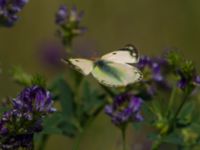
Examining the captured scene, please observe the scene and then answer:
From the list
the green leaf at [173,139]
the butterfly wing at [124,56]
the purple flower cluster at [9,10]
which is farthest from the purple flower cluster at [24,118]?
the purple flower cluster at [9,10]

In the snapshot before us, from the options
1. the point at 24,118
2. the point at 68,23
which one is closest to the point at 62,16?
the point at 68,23

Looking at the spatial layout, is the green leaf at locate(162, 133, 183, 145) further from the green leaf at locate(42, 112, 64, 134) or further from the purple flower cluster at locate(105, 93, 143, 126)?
the green leaf at locate(42, 112, 64, 134)

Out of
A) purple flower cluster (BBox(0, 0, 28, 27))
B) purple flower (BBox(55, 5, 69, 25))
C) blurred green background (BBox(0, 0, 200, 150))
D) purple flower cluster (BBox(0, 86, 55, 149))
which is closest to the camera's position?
purple flower cluster (BBox(0, 86, 55, 149))

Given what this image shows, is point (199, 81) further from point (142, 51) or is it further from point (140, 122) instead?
point (142, 51)

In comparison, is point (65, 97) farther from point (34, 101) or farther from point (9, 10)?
point (34, 101)

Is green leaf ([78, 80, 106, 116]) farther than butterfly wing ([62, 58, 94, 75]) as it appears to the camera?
Yes

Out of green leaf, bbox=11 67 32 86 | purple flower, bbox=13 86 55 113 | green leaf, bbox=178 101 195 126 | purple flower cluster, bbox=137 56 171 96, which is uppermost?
purple flower, bbox=13 86 55 113

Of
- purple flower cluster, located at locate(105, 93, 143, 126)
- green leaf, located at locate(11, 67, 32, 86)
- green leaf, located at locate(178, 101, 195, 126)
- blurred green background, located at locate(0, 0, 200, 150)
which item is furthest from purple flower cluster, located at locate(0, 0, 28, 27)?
blurred green background, located at locate(0, 0, 200, 150)

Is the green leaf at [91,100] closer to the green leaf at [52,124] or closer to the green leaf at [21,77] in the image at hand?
the green leaf at [21,77]

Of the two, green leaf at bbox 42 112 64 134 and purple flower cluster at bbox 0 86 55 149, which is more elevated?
purple flower cluster at bbox 0 86 55 149
